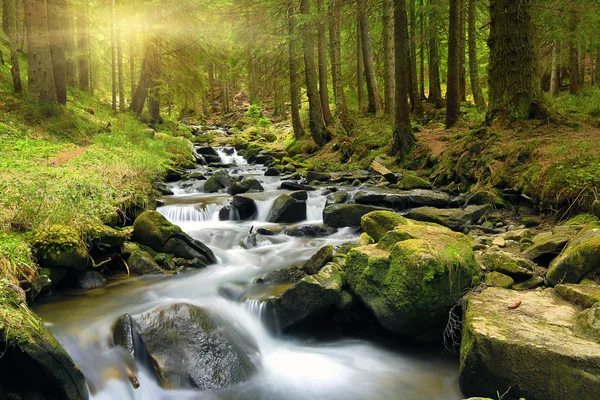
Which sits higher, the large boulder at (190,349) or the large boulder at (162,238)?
the large boulder at (162,238)

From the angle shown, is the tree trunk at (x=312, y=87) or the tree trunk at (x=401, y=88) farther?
the tree trunk at (x=312, y=87)

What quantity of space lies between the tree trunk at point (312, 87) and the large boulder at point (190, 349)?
1326 centimetres

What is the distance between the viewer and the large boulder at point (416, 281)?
4738mm

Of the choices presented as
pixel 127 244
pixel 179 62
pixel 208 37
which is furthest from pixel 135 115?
pixel 127 244

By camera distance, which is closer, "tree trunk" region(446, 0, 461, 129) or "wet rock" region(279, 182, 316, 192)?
"tree trunk" region(446, 0, 461, 129)

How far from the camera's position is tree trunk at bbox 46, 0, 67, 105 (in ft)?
53.5

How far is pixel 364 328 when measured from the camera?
5750mm

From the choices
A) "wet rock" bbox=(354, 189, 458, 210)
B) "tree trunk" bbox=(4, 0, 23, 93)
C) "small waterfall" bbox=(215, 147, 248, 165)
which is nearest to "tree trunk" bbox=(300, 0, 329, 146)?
"small waterfall" bbox=(215, 147, 248, 165)

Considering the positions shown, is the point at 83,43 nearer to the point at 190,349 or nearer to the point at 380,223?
the point at 380,223

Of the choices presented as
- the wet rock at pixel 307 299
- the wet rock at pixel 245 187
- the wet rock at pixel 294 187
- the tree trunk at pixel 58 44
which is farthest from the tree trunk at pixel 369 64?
the wet rock at pixel 307 299

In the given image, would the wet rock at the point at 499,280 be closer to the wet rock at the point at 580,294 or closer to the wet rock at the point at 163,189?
the wet rock at the point at 580,294

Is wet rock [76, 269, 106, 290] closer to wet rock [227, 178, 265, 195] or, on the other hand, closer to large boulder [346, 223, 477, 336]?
large boulder [346, 223, 477, 336]

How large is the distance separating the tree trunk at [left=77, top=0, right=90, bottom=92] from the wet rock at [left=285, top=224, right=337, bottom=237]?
58.0 feet

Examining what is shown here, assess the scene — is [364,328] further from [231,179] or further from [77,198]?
[231,179]
